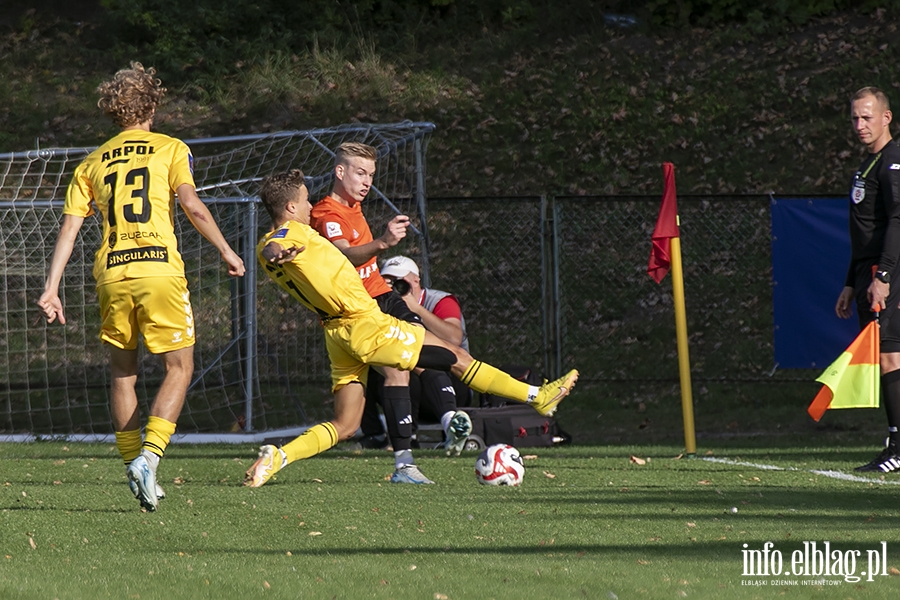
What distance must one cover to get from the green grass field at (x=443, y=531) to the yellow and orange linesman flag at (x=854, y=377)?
0.48m

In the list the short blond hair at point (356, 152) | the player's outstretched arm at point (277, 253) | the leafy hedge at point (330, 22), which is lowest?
the player's outstretched arm at point (277, 253)

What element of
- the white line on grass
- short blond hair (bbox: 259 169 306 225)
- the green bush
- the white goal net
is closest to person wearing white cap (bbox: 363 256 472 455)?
the white goal net

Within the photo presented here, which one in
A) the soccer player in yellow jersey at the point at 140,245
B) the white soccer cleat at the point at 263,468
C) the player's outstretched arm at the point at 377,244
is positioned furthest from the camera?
the player's outstretched arm at the point at 377,244

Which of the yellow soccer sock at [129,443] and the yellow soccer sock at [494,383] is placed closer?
the yellow soccer sock at [129,443]

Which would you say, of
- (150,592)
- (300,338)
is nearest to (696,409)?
(300,338)

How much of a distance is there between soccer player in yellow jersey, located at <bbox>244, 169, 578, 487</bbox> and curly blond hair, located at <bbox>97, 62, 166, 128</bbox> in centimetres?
86

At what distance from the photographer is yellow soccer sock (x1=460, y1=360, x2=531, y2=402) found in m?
6.59

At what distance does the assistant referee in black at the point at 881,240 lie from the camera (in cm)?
717

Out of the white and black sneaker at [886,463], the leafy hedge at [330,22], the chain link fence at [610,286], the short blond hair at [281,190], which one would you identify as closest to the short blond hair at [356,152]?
the short blond hair at [281,190]

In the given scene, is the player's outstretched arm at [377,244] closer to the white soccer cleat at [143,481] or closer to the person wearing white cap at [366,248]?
the person wearing white cap at [366,248]

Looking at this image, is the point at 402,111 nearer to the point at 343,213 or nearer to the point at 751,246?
the point at 751,246

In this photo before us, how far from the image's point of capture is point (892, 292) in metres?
7.25

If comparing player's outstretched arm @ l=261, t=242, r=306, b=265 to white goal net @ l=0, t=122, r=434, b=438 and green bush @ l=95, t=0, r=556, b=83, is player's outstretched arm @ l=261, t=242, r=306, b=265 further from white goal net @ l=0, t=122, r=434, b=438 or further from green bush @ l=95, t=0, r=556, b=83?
green bush @ l=95, t=0, r=556, b=83

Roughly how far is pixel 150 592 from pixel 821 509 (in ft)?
10.9
